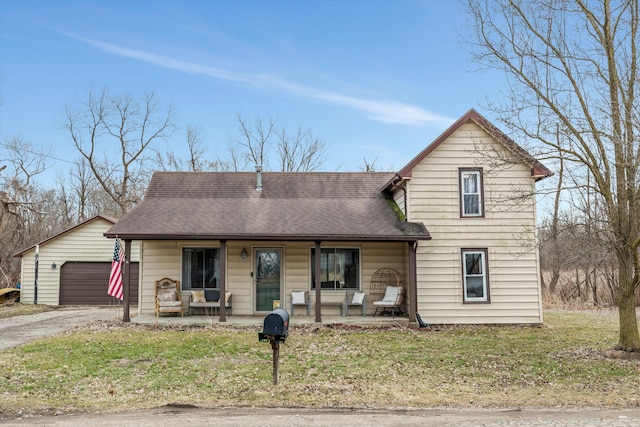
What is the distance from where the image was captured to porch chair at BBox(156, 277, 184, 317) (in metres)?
13.9

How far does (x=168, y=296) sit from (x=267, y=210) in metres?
3.66

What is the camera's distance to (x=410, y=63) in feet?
Result: 62.4

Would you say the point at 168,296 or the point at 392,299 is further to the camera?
the point at 168,296

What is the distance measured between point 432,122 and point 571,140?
16.3 meters

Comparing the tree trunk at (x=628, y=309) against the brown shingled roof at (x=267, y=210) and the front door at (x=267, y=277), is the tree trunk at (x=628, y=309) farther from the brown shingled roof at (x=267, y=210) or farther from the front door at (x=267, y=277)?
the front door at (x=267, y=277)

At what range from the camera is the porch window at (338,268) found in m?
14.8

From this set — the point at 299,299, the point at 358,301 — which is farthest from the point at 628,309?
the point at 299,299

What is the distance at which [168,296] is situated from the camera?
14.2 meters

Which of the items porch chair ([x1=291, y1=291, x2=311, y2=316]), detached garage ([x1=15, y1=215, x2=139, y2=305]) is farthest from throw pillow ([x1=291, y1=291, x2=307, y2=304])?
detached garage ([x1=15, y1=215, x2=139, y2=305])

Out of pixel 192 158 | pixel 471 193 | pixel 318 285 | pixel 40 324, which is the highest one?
pixel 192 158

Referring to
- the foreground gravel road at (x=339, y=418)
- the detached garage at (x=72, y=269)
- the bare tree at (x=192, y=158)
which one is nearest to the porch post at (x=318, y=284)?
the foreground gravel road at (x=339, y=418)

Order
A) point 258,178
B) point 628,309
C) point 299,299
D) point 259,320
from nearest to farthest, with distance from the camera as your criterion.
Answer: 1. point 628,309
2. point 259,320
3. point 299,299
4. point 258,178

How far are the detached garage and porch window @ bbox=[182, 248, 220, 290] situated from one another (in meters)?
7.38

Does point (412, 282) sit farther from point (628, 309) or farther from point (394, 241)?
point (628, 309)
